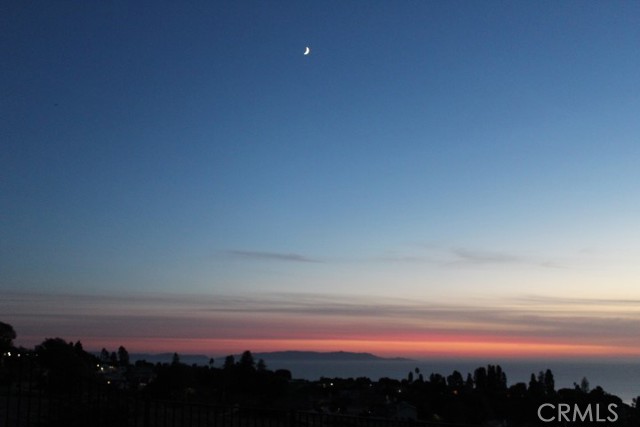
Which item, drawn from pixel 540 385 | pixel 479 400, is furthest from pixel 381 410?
pixel 540 385

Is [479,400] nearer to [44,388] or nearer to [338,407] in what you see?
[338,407]

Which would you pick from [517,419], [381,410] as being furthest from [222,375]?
[517,419]

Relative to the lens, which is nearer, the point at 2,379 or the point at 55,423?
the point at 55,423

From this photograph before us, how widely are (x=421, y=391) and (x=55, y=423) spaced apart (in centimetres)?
5794

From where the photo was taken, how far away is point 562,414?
13.0 m

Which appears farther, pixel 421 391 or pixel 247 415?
pixel 421 391

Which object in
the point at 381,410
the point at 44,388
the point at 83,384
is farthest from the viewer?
the point at 381,410

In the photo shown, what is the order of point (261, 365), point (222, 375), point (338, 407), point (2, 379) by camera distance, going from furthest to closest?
point (261, 365), point (222, 375), point (338, 407), point (2, 379)

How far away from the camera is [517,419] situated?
166 feet

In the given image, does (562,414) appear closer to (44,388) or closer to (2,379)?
(44,388)

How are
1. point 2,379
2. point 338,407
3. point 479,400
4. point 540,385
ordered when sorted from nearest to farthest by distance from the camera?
point 2,379 < point 338,407 < point 479,400 < point 540,385

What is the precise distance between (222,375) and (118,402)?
40.9 metres

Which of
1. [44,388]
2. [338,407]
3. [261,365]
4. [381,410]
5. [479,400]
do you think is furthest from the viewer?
[261,365]

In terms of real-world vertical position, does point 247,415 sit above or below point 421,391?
above
